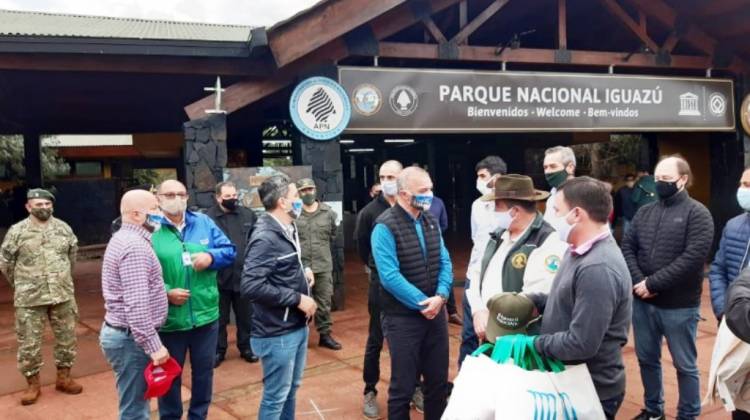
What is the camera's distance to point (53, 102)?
9023 mm

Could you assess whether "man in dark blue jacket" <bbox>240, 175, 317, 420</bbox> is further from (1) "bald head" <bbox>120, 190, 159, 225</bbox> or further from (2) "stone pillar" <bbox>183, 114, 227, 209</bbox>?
(2) "stone pillar" <bbox>183, 114, 227, 209</bbox>

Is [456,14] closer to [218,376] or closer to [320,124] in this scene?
[320,124]

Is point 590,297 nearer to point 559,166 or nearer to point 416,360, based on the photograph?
point 416,360

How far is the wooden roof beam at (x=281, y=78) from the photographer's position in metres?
6.52

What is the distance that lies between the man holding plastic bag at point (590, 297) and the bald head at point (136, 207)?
1.93 meters

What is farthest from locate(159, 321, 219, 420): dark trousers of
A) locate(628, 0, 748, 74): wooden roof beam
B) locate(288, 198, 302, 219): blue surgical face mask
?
locate(628, 0, 748, 74): wooden roof beam

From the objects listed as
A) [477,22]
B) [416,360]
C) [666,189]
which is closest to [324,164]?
[477,22]

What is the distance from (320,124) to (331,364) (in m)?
2.78

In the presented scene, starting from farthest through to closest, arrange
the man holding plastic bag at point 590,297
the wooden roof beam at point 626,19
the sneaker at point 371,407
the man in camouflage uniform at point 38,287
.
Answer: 1. the wooden roof beam at point 626,19
2. the man in camouflage uniform at point 38,287
3. the sneaker at point 371,407
4. the man holding plastic bag at point 590,297

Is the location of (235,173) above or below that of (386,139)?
below

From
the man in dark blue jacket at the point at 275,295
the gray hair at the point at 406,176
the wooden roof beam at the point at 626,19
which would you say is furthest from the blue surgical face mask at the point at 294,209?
the wooden roof beam at the point at 626,19

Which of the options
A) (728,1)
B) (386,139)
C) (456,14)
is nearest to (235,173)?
(456,14)

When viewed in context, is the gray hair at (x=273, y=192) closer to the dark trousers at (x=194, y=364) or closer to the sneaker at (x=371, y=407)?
the dark trousers at (x=194, y=364)

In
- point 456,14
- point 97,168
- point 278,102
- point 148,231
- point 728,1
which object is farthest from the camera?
point 97,168
